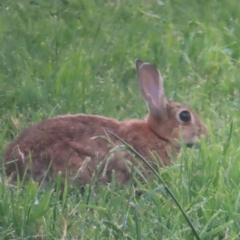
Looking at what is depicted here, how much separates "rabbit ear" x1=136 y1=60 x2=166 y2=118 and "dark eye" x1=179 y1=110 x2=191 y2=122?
0.13 metres

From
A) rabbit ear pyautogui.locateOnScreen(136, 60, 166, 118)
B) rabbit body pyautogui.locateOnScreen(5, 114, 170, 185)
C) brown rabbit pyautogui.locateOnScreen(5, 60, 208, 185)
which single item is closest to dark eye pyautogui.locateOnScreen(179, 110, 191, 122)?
brown rabbit pyautogui.locateOnScreen(5, 60, 208, 185)

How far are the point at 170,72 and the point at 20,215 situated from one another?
2.87m

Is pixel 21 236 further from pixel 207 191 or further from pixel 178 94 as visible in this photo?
pixel 178 94

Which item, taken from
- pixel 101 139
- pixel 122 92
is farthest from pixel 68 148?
pixel 122 92

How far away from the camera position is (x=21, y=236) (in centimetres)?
412

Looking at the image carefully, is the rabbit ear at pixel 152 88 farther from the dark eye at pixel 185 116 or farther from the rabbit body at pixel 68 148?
the rabbit body at pixel 68 148

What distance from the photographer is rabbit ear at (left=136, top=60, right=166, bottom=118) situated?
5832 millimetres

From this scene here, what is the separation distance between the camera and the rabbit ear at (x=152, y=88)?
583cm

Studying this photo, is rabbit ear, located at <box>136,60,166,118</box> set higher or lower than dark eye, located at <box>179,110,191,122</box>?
higher

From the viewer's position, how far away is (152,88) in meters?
5.86

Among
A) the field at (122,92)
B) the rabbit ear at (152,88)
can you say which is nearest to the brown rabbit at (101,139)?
the rabbit ear at (152,88)

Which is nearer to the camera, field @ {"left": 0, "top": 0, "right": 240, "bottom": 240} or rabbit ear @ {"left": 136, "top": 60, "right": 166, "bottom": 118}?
field @ {"left": 0, "top": 0, "right": 240, "bottom": 240}

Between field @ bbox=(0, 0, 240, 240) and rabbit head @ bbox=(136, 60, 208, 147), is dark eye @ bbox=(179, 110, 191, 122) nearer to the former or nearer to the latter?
rabbit head @ bbox=(136, 60, 208, 147)

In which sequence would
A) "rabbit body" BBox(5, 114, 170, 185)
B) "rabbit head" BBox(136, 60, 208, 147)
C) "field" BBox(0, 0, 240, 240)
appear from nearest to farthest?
"field" BBox(0, 0, 240, 240), "rabbit body" BBox(5, 114, 170, 185), "rabbit head" BBox(136, 60, 208, 147)
